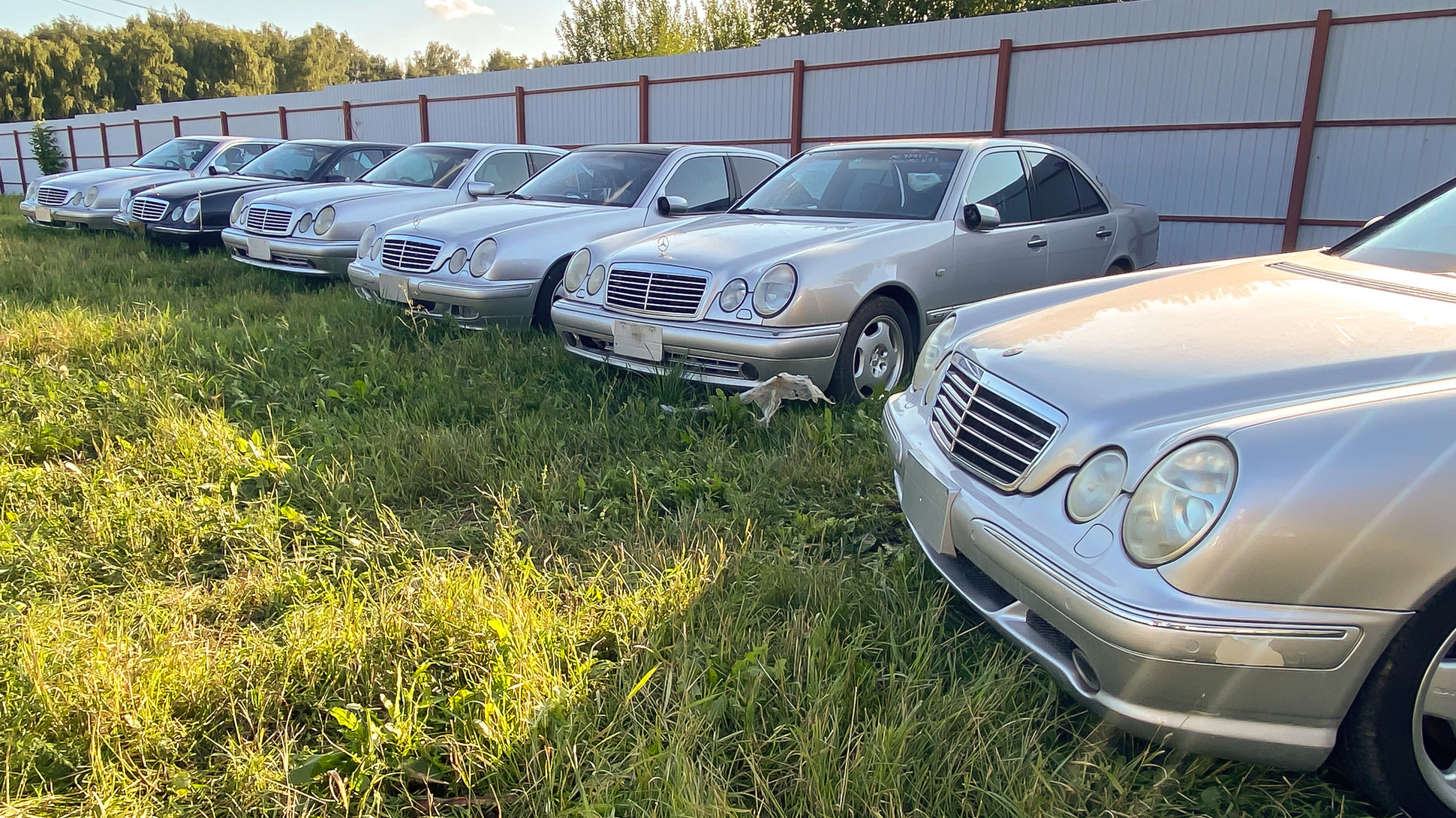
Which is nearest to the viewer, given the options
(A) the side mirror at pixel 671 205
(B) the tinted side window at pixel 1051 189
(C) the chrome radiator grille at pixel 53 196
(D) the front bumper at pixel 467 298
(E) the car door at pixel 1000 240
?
(E) the car door at pixel 1000 240

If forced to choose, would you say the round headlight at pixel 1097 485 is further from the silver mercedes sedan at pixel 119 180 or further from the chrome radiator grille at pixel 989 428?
the silver mercedes sedan at pixel 119 180

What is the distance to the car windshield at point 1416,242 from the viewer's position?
251cm

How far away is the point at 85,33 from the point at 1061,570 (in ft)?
210

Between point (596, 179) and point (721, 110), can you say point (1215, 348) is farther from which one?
point (721, 110)

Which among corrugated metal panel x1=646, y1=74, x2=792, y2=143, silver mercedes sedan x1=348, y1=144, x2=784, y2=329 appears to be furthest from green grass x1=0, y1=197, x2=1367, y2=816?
→ corrugated metal panel x1=646, y1=74, x2=792, y2=143

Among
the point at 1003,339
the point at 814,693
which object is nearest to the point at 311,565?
the point at 814,693

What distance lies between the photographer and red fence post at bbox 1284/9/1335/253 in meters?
7.24

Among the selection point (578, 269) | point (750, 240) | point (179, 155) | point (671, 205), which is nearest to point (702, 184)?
point (671, 205)

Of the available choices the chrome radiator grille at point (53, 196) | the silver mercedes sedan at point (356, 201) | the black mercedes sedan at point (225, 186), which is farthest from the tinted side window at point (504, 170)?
the chrome radiator grille at point (53, 196)

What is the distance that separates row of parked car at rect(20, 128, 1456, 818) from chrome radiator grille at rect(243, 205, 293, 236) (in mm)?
3871

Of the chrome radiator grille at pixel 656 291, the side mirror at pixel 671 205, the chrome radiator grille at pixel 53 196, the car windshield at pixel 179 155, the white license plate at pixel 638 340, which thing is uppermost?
the car windshield at pixel 179 155

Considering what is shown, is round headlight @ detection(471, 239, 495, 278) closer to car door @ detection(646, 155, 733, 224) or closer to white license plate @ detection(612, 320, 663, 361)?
car door @ detection(646, 155, 733, 224)

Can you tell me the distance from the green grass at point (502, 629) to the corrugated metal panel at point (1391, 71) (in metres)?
6.25

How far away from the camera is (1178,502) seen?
1600mm
